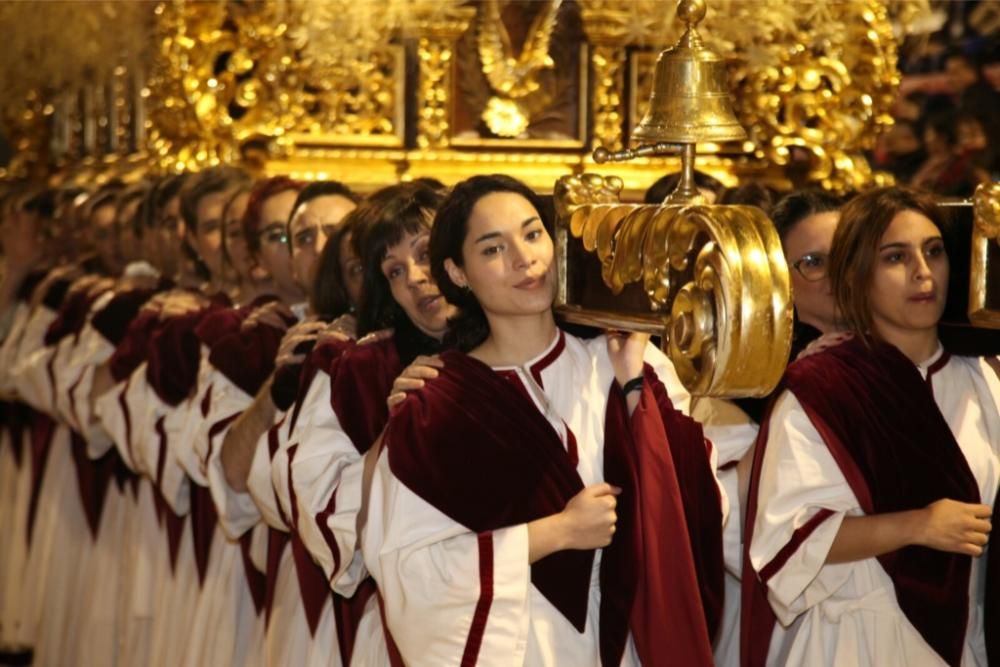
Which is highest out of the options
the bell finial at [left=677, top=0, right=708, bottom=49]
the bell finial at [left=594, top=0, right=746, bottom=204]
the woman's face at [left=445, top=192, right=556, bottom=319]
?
the bell finial at [left=677, top=0, right=708, bottom=49]

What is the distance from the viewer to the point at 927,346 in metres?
4.09

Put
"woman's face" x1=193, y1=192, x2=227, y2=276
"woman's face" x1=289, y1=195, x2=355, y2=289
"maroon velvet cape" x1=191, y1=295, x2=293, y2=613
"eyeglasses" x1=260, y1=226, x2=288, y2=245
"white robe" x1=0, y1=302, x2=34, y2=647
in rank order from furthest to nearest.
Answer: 1. "white robe" x1=0, y1=302, x2=34, y2=647
2. "woman's face" x1=193, y1=192, x2=227, y2=276
3. "eyeglasses" x1=260, y1=226, x2=288, y2=245
4. "maroon velvet cape" x1=191, y1=295, x2=293, y2=613
5. "woman's face" x1=289, y1=195, x2=355, y2=289

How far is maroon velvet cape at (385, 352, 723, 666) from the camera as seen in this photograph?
370 centimetres

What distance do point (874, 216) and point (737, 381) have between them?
1.15m

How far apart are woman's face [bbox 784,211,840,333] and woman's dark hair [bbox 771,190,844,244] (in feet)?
0.04

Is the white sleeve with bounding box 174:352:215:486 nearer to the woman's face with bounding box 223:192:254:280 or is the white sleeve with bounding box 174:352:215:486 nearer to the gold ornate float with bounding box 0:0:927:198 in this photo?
the woman's face with bounding box 223:192:254:280

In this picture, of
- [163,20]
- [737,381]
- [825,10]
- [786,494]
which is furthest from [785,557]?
[163,20]

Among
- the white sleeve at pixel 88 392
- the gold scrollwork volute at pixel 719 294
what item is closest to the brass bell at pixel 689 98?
→ the gold scrollwork volute at pixel 719 294

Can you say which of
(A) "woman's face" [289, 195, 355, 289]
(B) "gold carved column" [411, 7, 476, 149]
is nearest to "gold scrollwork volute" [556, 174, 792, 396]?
(A) "woman's face" [289, 195, 355, 289]

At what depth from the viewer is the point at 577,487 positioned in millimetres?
3736

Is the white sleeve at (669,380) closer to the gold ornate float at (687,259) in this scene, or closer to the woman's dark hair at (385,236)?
the gold ornate float at (687,259)

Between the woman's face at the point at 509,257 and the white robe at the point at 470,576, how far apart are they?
0.64 ft

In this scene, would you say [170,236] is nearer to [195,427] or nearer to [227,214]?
[227,214]

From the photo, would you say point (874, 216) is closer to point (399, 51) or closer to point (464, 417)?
point (464, 417)
